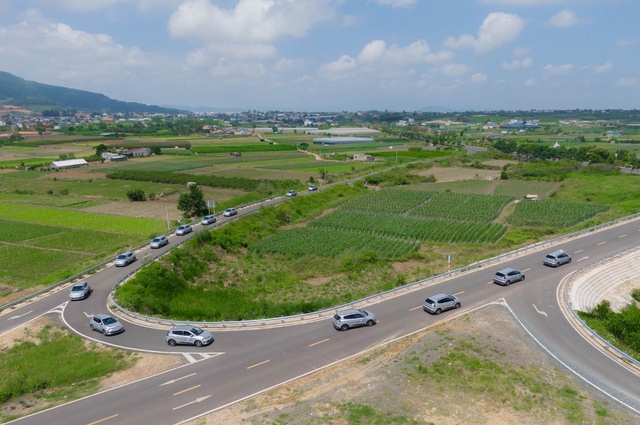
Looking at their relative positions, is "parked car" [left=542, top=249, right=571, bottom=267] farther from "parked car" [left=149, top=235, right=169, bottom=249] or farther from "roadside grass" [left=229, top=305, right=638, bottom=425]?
"parked car" [left=149, top=235, right=169, bottom=249]

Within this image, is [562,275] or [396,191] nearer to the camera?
[562,275]

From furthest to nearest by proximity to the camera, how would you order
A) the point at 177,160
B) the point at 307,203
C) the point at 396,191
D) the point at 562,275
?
the point at 177,160 → the point at 396,191 → the point at 307,203 → the point at 562,275

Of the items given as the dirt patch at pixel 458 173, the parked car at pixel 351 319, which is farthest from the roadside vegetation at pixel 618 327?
the dirt patch at pixel 458 173

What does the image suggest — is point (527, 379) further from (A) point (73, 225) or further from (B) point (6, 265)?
(A) point (73, 225)

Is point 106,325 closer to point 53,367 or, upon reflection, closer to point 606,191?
point 53,367

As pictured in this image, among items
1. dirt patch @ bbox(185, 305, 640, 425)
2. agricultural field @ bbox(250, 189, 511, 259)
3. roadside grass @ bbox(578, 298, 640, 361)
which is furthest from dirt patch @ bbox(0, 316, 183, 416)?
roadside grass @ bbox(578, 298, 640, 361)

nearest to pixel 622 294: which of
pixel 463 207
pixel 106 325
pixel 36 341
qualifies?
pixel 463 207

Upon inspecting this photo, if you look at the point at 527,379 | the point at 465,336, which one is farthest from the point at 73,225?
the point at 527,379
